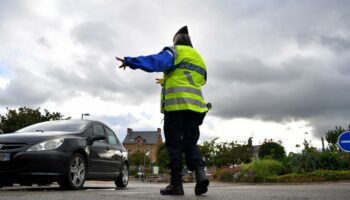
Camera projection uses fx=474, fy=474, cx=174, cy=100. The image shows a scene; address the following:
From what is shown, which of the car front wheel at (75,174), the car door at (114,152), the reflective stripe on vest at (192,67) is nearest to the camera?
the reflective stripe on vest at (192,67)

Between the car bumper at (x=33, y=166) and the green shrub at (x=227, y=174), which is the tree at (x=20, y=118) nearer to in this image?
the green shrub at (x=227, y=174)

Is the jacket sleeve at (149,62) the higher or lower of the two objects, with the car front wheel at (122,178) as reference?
higher

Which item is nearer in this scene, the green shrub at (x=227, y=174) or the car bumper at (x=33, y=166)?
the car bumper at (x=33, y=166)

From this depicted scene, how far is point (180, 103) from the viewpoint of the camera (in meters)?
5.36

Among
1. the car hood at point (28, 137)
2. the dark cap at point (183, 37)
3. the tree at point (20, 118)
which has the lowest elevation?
the car hood at point (28, 137)

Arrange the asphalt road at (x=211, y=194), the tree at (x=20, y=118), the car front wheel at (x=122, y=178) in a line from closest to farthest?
the asphalt road at (x=211, y=194), the car front wheel at (x=122, y=178), the tree at (x=20, y=118)

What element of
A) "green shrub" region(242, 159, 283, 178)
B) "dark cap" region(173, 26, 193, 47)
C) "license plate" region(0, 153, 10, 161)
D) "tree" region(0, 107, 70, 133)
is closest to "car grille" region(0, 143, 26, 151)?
"license plate" region(0, 153, 10, 161)

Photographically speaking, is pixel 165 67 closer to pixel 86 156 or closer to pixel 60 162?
pixel 60 162

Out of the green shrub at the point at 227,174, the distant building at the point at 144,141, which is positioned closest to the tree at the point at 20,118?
the green shrub at the point at 227,174

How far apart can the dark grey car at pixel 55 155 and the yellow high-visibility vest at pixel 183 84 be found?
105 inches

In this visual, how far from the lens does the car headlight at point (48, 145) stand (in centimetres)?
726

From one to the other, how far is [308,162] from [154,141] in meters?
104

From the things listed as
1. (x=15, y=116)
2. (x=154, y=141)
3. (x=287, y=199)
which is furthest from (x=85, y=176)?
(x=154, y=141)

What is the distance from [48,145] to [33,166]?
406mm
